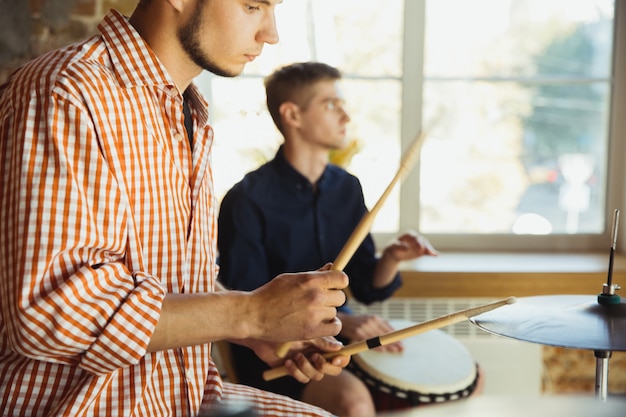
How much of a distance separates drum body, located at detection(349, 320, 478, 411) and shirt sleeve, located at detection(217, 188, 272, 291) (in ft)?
1.18

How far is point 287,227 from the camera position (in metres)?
2.34

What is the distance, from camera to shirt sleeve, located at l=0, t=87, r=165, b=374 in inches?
39.9

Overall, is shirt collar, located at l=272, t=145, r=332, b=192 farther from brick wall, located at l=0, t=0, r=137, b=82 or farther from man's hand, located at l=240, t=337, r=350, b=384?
man's hand, located at l=240, t=337, r=350, b=384

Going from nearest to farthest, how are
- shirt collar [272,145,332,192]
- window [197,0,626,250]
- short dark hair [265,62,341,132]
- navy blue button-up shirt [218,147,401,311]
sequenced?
navy blue button-up shirt [218,147,401,311] → shirt collar [272,145,332,192] → short dark hair [265,62,341,132] → window [197,0,626,250]

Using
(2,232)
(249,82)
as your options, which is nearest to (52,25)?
(249,82)

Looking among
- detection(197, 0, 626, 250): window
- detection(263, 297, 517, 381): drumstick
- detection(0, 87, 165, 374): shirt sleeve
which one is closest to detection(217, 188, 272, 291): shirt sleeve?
detection(197, 0, 626, 250): window

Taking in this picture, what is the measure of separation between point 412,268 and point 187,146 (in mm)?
1607

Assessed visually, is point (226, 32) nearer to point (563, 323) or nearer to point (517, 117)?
point (563, 323)

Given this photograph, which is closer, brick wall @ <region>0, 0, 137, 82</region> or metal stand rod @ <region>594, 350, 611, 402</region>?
metal stand rod @ <region>594, 350, 611, 402</region>

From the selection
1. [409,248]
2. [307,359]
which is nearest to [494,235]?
[409,248]

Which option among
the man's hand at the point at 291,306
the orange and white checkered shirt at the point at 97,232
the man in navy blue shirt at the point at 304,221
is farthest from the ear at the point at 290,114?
the man's hand at the point at 291,306

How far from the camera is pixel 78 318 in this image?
3.35ft

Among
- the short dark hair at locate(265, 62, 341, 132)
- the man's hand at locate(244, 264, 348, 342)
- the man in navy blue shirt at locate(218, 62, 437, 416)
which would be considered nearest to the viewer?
the man's hand at locate(244, 264, 348, 342)

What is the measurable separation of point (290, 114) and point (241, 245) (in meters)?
0.47
